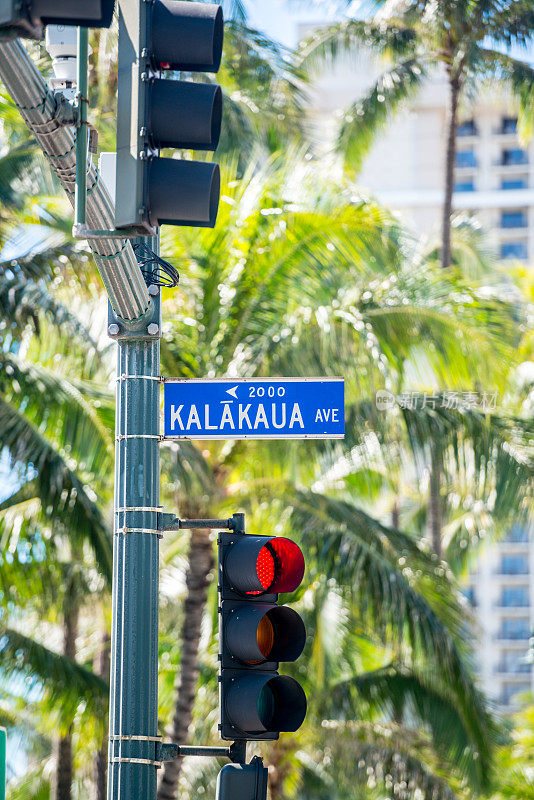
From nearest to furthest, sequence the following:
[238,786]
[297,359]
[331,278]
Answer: [238,786] → [297,359] → [331,278]

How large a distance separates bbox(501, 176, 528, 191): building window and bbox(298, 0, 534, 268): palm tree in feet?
213

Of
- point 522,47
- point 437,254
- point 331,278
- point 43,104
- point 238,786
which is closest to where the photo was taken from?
point 43,104

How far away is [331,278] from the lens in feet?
41.2

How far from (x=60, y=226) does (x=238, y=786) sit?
362 inches

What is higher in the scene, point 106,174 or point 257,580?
point 106,174

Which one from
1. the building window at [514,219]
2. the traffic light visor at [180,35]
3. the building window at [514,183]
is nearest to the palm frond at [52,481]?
the traffic light visor at [180,35]

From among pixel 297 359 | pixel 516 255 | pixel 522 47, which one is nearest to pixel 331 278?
pixel 297 359

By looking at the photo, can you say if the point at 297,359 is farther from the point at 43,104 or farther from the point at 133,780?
the point at 43,104

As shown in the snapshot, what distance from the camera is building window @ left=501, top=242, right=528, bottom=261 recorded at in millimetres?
80062

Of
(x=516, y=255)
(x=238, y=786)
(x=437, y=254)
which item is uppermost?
(x=516, y=255)

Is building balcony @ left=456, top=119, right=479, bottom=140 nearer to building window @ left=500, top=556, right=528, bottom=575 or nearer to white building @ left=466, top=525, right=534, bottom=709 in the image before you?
white building @ left=466, top=525, right=534, bottom=709

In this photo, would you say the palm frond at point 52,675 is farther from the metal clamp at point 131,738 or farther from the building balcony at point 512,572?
the building balcony at point 512,572

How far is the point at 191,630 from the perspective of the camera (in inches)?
499

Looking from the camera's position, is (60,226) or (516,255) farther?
(516,255)
